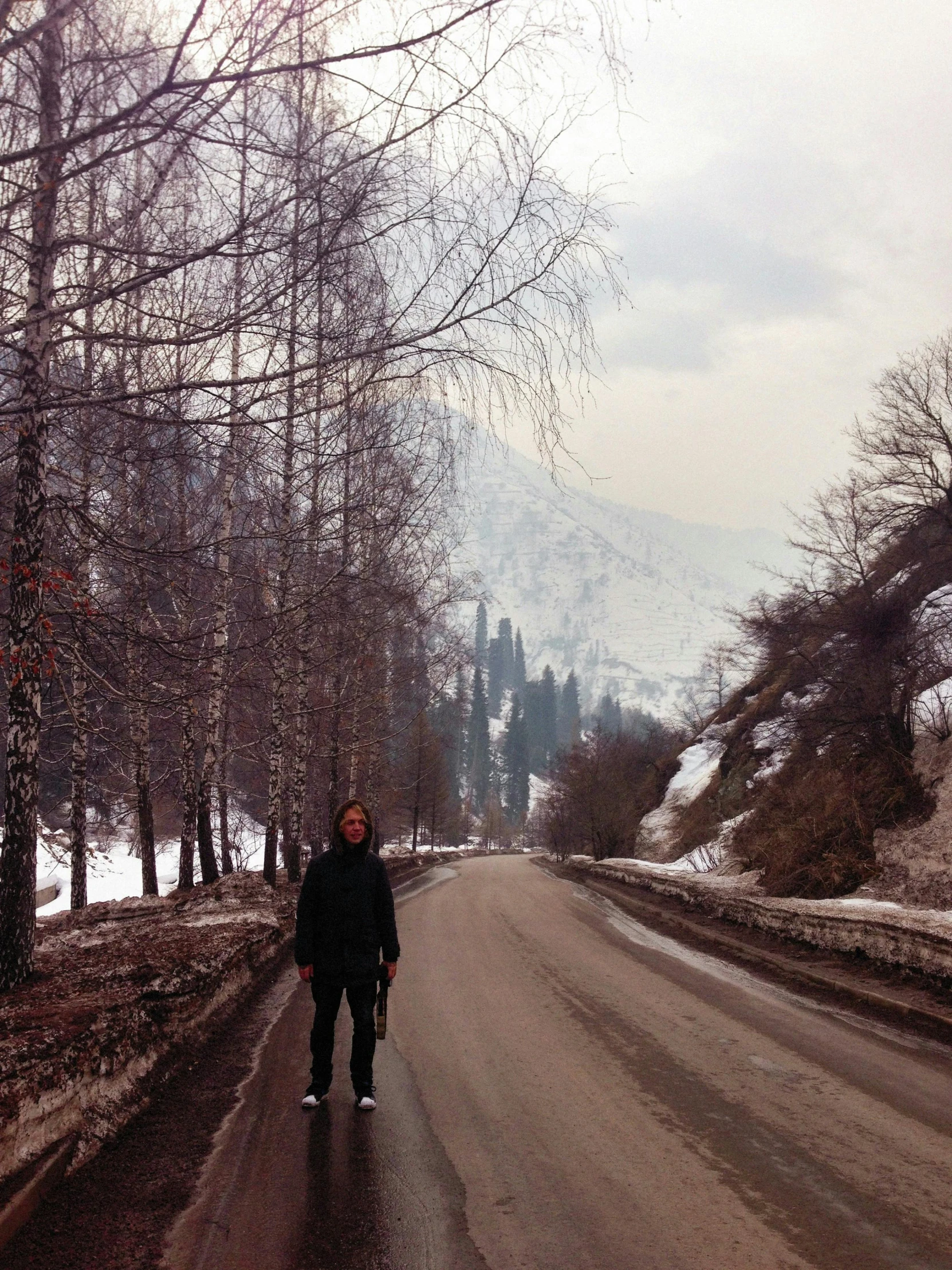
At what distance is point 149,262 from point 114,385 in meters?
0.94

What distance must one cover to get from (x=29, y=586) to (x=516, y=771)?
143 m

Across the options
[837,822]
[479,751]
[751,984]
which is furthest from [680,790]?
[479,751]

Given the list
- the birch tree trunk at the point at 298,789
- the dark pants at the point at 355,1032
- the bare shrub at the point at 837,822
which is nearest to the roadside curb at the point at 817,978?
the bare shrub at the point at 837,822

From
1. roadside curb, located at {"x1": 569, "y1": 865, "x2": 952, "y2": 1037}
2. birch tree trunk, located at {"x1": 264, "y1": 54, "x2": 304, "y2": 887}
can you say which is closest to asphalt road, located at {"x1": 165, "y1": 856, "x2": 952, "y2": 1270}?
roadside curb, located at {"x1": 569, "y1": 865, "x2": 952, "y2": 1037}

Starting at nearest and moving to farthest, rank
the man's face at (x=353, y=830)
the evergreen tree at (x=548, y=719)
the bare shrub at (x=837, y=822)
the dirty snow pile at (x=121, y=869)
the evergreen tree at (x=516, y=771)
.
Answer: the man's face at (x=353, y=830) → the bare shrub at (x=837, y=822) → the dirty snow pile at (x=121, y=869) → the evergreen tree at (x=516, y=771) → the evergreen tree at (x=548, y=719)

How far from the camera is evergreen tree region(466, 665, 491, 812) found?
148 metres

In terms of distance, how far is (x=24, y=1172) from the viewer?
411cm

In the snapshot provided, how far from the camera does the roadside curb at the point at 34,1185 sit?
149 inches

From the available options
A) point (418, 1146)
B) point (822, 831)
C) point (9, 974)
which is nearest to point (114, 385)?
point (9, 974)

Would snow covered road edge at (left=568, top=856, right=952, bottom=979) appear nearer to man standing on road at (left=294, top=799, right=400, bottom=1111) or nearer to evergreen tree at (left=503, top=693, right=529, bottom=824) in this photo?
man standing on road at (left=294, top=799, right=400, bottom=1111)

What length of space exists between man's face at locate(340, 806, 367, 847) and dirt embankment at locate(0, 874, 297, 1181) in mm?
1868

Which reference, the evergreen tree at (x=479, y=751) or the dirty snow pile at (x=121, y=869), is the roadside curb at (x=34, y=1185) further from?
the evergreen tree at (x=479, y=751)

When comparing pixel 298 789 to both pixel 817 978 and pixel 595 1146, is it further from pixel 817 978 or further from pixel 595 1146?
pixel 595 1146

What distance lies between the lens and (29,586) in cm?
572
